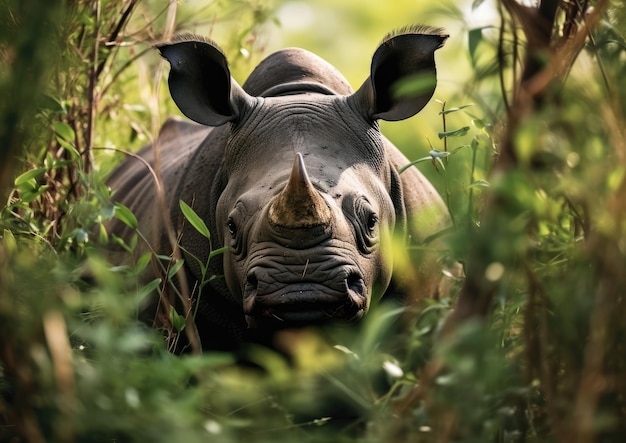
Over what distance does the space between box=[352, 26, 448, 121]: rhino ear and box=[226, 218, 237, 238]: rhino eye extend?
89 centimetres

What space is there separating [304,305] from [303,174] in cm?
47

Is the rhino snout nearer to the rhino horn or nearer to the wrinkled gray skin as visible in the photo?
the wrinkled gray skin

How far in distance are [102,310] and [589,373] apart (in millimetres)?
2252

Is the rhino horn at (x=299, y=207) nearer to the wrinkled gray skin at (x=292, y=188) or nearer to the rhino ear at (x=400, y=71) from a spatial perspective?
the wrinkled gray skin at (x=292, y=188)

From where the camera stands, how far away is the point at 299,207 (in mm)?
4105

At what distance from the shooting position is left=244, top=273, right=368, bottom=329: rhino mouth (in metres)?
4.03

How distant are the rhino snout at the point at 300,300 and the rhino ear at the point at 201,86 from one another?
1.19 m

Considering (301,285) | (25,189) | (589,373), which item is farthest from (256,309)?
(589,373)

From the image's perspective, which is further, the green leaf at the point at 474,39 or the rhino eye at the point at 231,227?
the rhino eye at the point at 231,227

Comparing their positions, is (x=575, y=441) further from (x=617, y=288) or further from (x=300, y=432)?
(x=300, y=432)

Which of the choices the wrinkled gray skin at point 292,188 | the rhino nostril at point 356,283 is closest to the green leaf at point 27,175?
the wrinkled gray skin at point 292,188

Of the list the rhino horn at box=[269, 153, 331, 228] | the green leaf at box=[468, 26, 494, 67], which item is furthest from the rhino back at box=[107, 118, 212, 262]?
the green leaf at box=[468, 26, 494, 67]

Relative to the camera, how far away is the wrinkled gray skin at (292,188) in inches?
162

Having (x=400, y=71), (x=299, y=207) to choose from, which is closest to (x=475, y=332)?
(x=299, y=207)
